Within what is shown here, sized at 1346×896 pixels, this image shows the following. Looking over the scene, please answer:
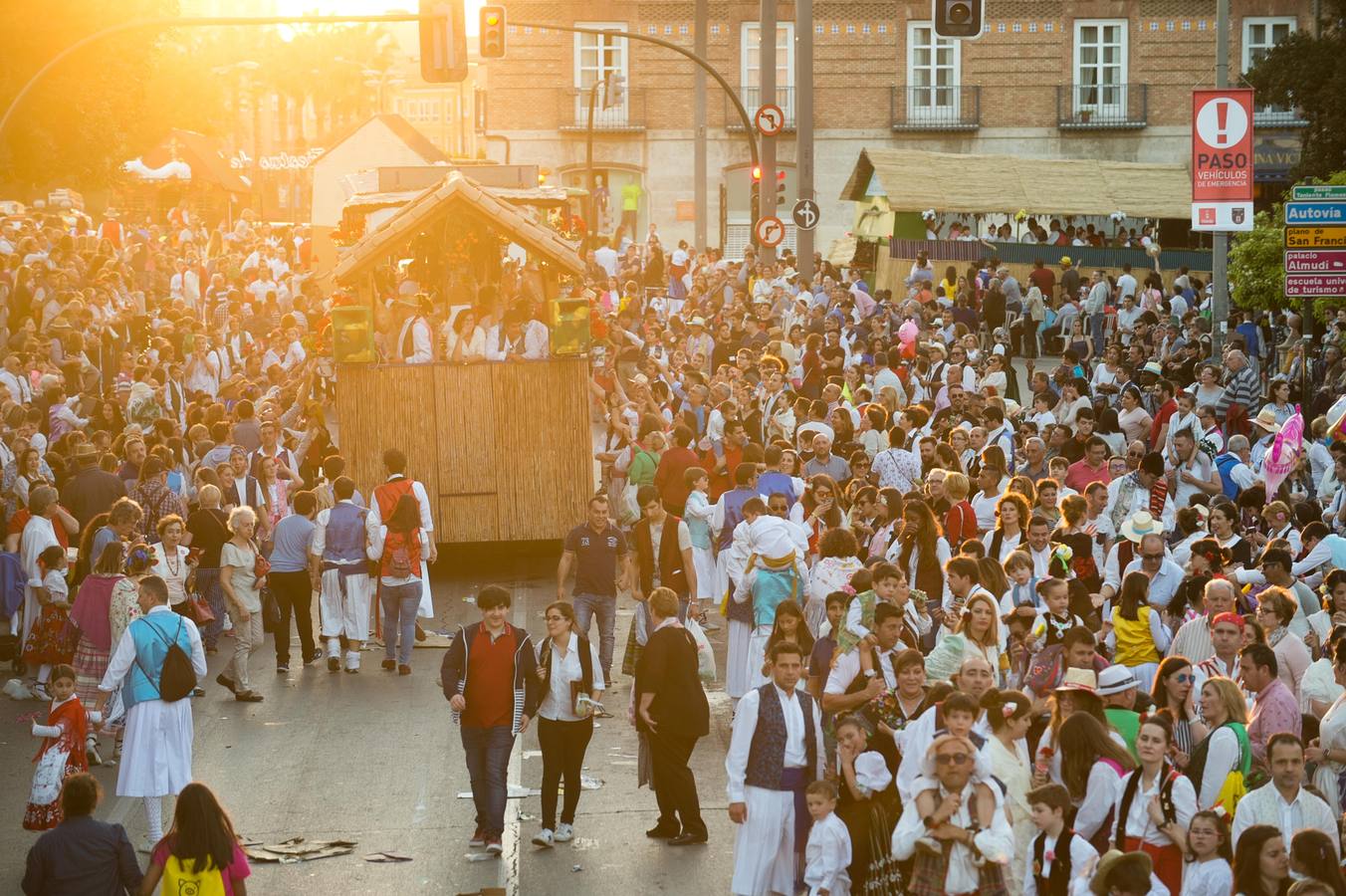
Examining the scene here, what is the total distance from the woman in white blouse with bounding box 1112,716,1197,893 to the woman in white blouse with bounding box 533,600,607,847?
3793 mm

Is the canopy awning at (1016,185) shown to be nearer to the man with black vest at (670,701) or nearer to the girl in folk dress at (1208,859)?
the man with black vest at (670,701)

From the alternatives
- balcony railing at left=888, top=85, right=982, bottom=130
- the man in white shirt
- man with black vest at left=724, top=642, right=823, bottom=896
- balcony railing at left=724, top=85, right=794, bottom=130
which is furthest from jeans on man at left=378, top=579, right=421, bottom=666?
balcony railing at left=888, top=85, right=982, bottom=130

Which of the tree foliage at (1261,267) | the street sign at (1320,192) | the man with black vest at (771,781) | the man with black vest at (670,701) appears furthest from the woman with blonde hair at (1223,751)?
the tree foliage at (1261,267)

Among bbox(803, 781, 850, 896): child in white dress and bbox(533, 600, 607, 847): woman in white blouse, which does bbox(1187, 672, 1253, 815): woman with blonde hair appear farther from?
bbox(533, 600, 607, 847): woman in white blouse

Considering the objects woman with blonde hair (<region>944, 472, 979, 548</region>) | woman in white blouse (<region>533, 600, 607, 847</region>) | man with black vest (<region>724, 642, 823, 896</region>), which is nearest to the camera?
man with black vest (<region>724, 642, 823, 896</region>)

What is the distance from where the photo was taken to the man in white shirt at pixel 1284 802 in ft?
27.8

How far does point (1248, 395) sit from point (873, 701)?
32.3 ft

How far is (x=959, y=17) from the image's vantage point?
1842 cm

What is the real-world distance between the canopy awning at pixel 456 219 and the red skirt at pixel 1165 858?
1270 centimetres

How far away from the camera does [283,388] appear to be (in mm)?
22000

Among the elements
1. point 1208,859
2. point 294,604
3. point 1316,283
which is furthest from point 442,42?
point 1208,859

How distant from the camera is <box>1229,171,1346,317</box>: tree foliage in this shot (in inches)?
968

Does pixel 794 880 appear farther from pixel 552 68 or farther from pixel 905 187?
pixel 552 68

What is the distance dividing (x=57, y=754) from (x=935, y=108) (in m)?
48.4
